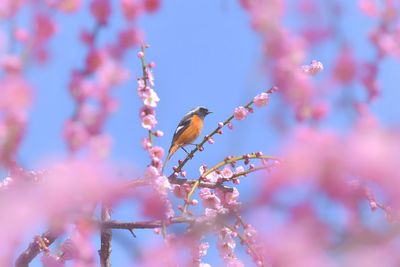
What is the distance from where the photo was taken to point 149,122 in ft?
9.79


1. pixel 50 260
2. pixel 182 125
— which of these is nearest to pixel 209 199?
pixel 50 260

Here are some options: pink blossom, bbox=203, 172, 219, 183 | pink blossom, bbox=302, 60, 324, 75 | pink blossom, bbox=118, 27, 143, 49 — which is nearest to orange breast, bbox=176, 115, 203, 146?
pink blossom, bbox=203, 172, 219, 183

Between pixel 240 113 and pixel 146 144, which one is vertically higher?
pixel 240 113

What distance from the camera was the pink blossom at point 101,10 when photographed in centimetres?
200

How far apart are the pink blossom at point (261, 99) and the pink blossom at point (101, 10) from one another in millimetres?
1795

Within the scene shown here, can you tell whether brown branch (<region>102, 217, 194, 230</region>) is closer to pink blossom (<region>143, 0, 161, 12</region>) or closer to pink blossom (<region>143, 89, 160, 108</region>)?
pink blossom (<region>143, 89, 160, 108</region>)

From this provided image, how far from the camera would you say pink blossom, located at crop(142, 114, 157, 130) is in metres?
2.97

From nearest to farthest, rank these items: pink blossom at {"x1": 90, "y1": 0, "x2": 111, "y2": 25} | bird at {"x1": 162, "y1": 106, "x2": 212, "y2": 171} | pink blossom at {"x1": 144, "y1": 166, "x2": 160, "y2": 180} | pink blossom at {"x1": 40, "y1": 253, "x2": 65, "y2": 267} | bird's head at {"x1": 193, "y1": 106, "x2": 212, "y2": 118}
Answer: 1. pink blossom at {"x1": 90, "y1": 0, "x2": 111, "y2": 25}
2. pink blossom at {"x1": 144, "y1": 166, "x2": 160, "y2": 180}
3. pink blossom at {"x1": 40, "y1": 253, "x2": 65, "y2": 267}
4. bird at {"x1": 162, "y1": 106, "x2": 212, "y2": 171}
5. bird's head at {"x1": 193, "y1": 106, "x2": 212, "y2": 118}

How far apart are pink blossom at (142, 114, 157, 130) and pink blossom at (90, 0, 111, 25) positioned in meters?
1.01

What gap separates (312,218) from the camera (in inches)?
62.2

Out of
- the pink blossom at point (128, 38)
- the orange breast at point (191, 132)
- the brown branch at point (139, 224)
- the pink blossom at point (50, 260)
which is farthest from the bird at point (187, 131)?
the pink blossom at point (128, 38)

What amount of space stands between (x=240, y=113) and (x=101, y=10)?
1.75 m

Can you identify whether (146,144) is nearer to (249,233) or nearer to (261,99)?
(249,233)

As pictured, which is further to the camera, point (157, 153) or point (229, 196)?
point (229, 196)
